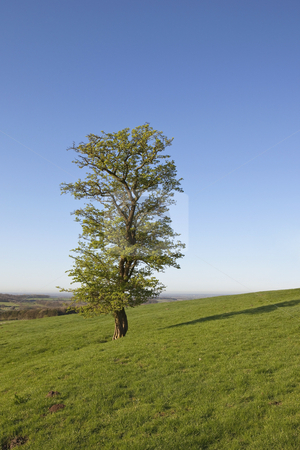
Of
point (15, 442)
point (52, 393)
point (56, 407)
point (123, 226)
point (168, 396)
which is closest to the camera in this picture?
point (15, 442)

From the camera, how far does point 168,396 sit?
10484 millimetres

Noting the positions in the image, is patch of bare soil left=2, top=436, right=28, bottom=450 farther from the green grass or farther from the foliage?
the foliage

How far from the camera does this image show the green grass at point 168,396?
7.92 metres

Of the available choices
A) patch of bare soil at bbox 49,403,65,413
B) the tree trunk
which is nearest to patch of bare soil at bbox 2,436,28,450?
patch of bare soil at bbox 49,403,65,413

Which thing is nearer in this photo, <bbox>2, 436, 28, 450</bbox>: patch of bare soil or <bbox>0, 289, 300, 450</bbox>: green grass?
<bbox>0, 289, 300, 450</bbox>: green grass

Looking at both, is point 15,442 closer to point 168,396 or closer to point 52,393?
point 52,393

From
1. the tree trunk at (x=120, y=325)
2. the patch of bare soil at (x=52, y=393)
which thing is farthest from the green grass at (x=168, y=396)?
the tree trunk at (x=120, y=325)

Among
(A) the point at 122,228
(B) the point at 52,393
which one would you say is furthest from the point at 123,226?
(B) the point at 52,393

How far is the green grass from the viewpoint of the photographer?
26.0ft

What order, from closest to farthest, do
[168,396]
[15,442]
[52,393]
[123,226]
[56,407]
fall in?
[15,442]
[56,407]
[168,396]
[52,393]
[123,226]

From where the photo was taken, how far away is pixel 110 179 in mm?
24547

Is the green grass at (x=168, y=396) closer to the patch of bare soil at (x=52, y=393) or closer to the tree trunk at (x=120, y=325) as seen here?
→ the patch of bare soil at (x=52, y=393)

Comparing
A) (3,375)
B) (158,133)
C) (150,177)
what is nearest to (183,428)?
(3,375)

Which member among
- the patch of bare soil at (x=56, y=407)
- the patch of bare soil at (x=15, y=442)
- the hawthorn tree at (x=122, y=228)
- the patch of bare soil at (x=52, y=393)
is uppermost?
the hawthorn tree at (x=122, y=228)
